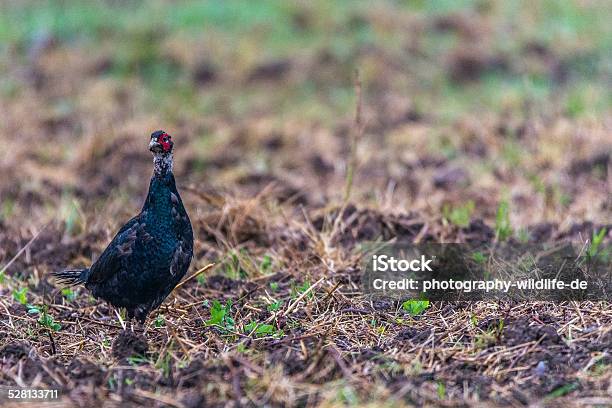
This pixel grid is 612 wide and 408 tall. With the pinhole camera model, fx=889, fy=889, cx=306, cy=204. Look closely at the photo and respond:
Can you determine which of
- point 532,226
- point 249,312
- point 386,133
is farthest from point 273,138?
point 249,312

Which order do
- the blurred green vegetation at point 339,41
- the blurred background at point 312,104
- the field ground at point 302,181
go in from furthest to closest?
the blurred green vegetation at point 339,41
the blurred background at point 312,104
the field ground at point 302,181

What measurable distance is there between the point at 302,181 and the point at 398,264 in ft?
8.05

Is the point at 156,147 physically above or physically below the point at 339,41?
above

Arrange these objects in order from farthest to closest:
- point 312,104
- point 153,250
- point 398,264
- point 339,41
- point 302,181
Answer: point 339,41
point 312,104
point 302,181
point 398,264
point 153,250

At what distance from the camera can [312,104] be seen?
898cm

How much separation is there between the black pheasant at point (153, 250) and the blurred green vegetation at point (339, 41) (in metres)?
4.77

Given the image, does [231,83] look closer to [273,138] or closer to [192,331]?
[273,138]

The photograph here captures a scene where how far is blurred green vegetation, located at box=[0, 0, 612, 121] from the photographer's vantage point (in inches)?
350

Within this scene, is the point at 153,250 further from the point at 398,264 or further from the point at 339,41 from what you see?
the point at 339,41

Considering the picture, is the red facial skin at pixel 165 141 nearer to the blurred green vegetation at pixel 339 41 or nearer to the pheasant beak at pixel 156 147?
the pheasant beak at pixel 156 147

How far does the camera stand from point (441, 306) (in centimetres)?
406

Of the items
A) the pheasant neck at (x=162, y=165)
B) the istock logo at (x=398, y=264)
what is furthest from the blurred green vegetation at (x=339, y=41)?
the pheasant neck at (x=162, y=165)

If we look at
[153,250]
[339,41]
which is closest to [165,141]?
[153,250]

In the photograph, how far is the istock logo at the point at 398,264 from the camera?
455 cm
